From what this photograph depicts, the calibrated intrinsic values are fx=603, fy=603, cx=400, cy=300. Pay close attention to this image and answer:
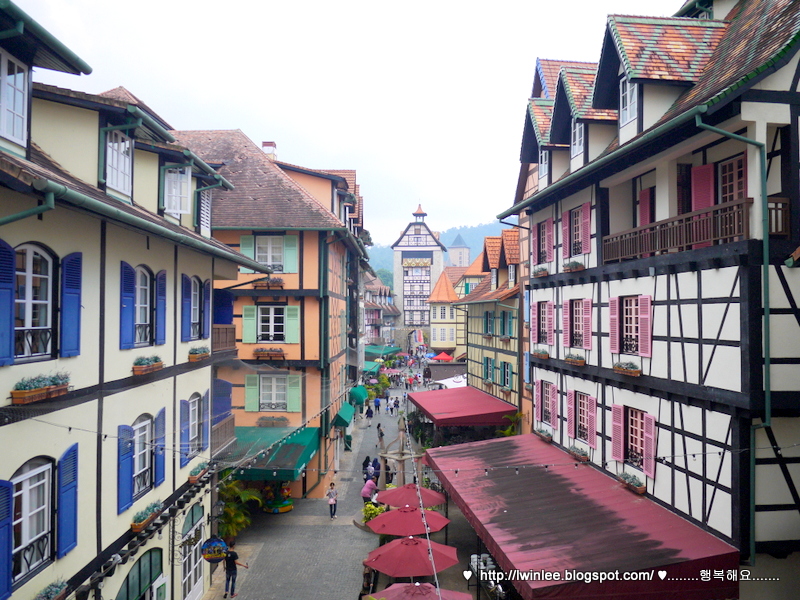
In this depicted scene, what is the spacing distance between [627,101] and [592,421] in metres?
7.71

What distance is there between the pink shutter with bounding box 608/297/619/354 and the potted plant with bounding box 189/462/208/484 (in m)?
10.1

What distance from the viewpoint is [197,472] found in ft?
47.3

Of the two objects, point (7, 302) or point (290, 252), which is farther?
point (290, 252)

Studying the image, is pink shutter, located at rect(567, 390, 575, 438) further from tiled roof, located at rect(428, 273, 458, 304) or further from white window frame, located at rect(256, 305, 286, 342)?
tiled roof, located at rect(428, 273, 458, 304)

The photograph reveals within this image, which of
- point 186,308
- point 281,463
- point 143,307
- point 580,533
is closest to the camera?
point 580,533

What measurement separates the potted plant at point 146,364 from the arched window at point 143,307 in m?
0.31

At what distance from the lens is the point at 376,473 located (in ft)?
82.8

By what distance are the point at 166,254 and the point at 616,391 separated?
1043 cm

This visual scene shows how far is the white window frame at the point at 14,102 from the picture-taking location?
25.0 feet

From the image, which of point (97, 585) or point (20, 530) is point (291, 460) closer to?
point (97, 585)

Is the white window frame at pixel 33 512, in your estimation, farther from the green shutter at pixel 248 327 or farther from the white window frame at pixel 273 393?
the green shutter at pixel 248 327

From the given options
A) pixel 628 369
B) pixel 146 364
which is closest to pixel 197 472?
pixel 146 364

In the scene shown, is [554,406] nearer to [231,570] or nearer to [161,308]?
[231,570]

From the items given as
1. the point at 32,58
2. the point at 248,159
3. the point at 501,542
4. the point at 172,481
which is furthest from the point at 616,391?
the point at 248,159
